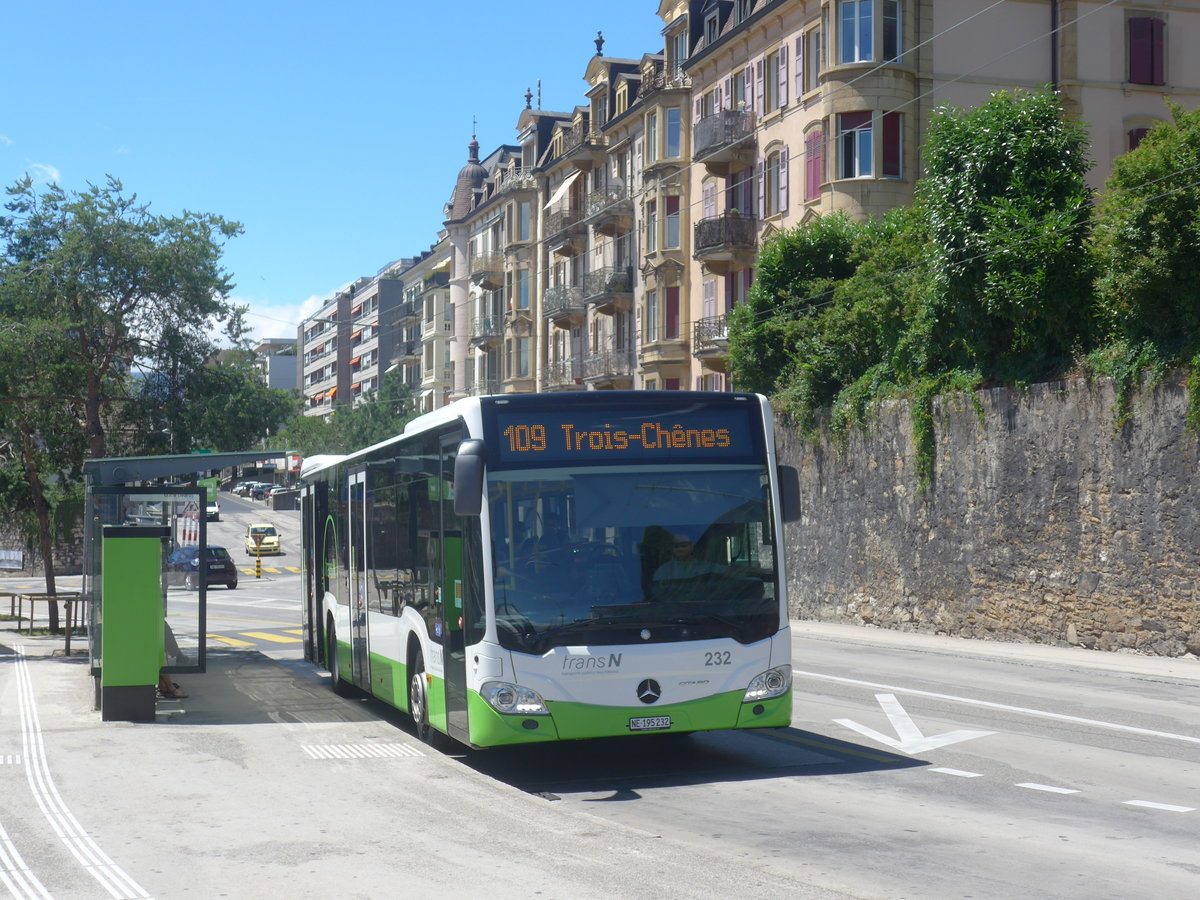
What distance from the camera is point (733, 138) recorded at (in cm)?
4275

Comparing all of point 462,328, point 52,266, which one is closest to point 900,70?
point 52,266

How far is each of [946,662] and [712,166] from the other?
2567 centimetres

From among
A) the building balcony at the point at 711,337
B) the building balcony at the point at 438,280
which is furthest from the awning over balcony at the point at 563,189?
the building balcony at the point at 438,280

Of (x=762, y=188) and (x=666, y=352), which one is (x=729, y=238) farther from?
(x=666, y=352)

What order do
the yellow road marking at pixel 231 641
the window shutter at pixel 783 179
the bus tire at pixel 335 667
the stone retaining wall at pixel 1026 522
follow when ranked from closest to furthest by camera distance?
the bus tire at pixel 335 667 → the stone retaining wall at pixel 1026 522 → the yellow road marking at pixel 231 641 → the window shutter at pixel 783 179

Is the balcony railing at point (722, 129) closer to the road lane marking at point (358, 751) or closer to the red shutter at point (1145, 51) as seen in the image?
the red shutter at point (1145, 51)

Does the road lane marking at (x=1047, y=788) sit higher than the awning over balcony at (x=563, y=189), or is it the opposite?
the awning over balcony at (x=563, y=189)

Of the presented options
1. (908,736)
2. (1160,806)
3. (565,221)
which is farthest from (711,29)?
(1160,806)

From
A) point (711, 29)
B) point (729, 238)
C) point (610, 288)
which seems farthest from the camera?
point (610, 288)

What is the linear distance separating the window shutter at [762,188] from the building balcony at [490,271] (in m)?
29.0

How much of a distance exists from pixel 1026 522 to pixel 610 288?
2863 cm

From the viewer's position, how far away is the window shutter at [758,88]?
42.1 m

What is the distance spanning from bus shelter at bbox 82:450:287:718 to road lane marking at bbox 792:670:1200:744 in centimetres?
744

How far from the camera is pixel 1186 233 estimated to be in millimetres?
21516
